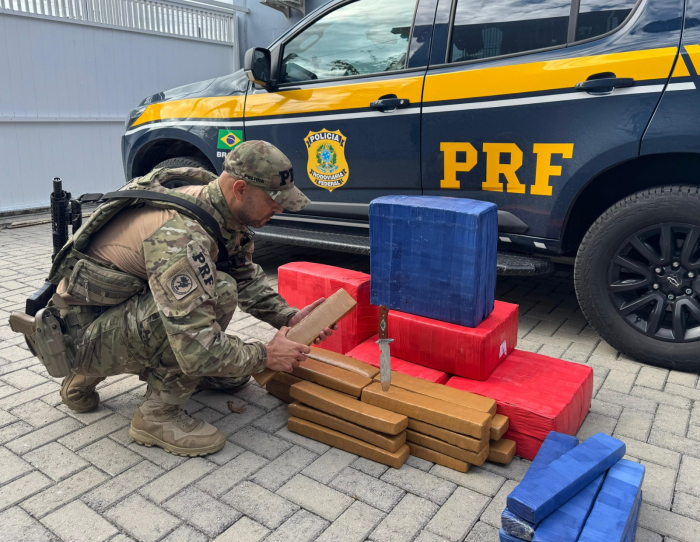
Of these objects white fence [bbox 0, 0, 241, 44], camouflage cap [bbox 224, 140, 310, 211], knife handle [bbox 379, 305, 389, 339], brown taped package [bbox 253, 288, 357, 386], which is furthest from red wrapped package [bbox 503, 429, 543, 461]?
white fence [bbox 0, 0, 241, 44]

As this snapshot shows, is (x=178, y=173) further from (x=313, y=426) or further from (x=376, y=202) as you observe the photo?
(x=313, y=426)

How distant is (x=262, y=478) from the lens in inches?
89.6

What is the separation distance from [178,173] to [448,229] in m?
1.23

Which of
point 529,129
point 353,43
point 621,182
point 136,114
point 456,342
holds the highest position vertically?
point 353,43

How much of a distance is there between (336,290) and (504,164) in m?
1.18

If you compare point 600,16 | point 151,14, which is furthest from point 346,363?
point 151,14

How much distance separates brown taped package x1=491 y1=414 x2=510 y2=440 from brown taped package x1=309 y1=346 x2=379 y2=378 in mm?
554

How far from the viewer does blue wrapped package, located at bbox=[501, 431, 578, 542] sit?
1742 millimetres

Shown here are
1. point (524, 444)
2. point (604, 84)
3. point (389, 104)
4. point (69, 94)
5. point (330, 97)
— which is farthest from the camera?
point (69, 94)

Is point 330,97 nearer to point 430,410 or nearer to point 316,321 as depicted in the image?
point 316,321

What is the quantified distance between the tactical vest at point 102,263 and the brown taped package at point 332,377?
0.74 metres

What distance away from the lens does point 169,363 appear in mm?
2430

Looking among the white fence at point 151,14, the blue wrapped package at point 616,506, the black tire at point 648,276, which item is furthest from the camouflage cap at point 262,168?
the white fence at point 151,14

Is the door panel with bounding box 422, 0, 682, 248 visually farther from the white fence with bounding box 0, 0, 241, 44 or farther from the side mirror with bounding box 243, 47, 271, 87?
the white fence with bounding box 0, 0, 241, 44
